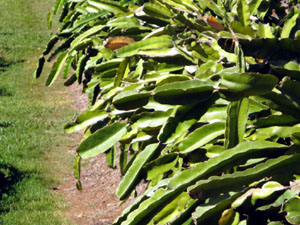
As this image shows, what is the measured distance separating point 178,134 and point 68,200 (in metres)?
4.04

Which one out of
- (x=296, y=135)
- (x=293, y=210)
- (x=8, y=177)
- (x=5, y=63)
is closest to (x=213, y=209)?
(x=293, y=210)

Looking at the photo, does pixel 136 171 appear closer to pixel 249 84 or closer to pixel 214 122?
pixel 214 122

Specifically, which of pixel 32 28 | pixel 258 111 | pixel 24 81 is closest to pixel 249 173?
pixel 258 111

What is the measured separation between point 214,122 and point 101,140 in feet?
1.95

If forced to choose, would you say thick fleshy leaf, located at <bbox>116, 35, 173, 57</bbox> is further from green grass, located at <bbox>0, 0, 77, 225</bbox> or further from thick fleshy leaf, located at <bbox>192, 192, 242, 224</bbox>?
green grass, located at <bbox>0, 0, 77, 225</bbox>

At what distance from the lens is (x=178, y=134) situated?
1.99 metres

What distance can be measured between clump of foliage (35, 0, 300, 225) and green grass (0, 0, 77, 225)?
294 cm

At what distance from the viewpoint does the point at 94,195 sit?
6082mm

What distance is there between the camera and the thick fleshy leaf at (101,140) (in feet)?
7.59

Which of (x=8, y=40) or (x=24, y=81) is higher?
(x=24, y=81)

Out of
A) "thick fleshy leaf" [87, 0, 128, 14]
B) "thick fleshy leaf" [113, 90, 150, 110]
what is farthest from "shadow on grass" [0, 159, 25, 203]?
"thick fleshy leaf" [113, 90, 150, 110]

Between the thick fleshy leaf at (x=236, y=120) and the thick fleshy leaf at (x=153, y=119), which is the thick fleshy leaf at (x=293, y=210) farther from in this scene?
the thick fleshy leaf at (x=153, y=119)

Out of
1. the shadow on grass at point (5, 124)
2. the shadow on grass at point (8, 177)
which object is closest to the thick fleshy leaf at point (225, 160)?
the shadow on grass at point (8, 177)

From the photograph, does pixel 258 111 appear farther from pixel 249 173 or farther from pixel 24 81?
pixel 24 81
